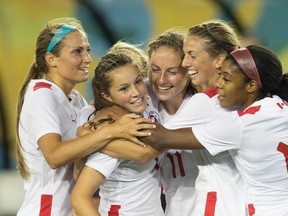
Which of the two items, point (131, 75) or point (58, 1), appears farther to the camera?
point (58, 1)

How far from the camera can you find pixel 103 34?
6.73 metres

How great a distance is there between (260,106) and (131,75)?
0.60 m

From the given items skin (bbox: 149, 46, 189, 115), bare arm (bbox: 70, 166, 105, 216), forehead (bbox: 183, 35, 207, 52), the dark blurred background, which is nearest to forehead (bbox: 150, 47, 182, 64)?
skin (bbox: 149, 46, 189, 115)

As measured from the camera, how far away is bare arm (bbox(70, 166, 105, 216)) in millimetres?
3094

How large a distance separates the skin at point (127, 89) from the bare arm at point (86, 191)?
0.36m

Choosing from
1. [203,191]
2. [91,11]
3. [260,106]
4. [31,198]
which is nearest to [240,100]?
[260,106]

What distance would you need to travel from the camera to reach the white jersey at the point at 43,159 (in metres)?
3.46

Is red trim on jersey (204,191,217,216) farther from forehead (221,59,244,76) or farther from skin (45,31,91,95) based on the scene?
skin (45,31,91,95)

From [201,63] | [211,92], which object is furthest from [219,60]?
[211,92]

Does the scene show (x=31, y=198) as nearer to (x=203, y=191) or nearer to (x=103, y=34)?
(x=203, y=191)

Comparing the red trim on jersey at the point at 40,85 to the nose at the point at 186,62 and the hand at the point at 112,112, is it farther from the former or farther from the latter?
the nose at the point at 186,62

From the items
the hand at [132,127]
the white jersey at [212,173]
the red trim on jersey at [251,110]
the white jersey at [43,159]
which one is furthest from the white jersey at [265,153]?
the white jersey at [43,159]

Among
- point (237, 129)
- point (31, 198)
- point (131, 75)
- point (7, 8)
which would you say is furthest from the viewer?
point (7, 8)

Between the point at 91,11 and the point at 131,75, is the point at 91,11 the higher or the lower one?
the lower one
